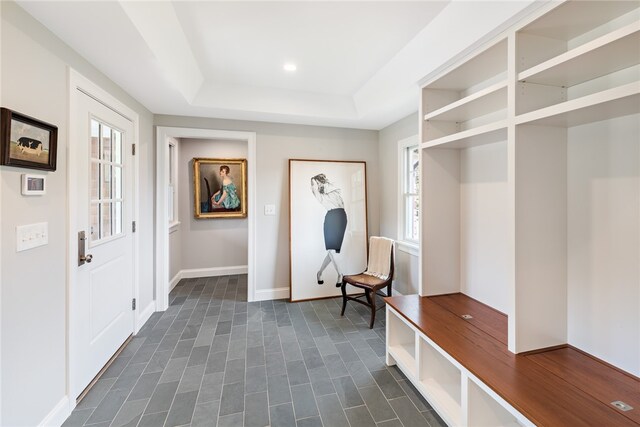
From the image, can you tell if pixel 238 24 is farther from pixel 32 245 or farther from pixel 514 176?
→ pixel 514 176

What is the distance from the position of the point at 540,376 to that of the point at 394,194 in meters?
2.51

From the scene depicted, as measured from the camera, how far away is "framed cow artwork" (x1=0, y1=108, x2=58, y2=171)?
4.04 ft

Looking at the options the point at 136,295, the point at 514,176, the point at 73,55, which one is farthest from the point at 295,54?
the point at 136,295

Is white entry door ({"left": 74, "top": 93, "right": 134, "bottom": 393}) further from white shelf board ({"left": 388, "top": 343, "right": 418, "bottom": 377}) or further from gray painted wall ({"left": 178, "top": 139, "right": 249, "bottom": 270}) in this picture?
white shelf board ({"left": 388, "top": 343, "right": 418, "bottom": 377})

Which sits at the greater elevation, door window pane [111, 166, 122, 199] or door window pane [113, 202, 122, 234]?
door window pane [111, 166, 122, 199]

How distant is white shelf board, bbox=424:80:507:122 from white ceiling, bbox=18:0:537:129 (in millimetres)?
312

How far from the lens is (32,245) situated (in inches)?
56.5

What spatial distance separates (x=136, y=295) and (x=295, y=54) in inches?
109

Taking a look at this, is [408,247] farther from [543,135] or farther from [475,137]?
[543,135]

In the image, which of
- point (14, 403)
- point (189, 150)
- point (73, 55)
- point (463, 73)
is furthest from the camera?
point (189, 150)

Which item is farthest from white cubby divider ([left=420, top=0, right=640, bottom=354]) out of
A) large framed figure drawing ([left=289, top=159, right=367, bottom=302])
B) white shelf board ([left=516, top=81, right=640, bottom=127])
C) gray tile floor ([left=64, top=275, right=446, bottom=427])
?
large framed figure drawing ([left=289, top=159, right=367, bottom=302])

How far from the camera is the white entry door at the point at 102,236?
187 centimetres

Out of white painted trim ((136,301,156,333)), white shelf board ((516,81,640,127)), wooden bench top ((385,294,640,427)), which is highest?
white shelf board ((516,81,640,127))

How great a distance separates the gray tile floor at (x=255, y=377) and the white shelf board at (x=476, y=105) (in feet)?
6.53
